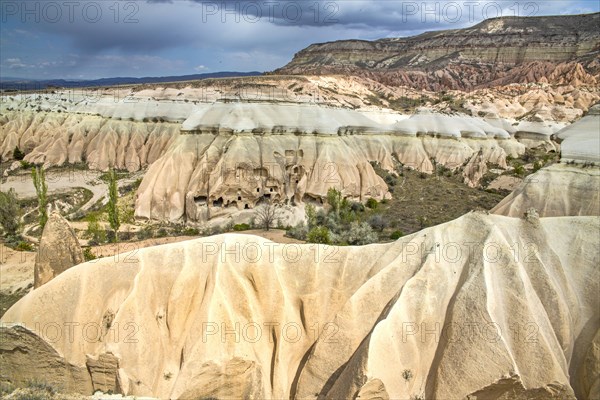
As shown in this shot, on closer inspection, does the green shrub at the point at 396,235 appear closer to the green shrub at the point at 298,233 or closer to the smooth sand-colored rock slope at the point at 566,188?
the green shrub at the point at 298,233

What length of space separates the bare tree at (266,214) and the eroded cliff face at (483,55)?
187 feet

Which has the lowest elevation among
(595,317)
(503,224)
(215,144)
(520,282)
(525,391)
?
(525,391)

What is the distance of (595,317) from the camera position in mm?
9703

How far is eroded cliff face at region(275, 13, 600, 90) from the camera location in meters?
88.1

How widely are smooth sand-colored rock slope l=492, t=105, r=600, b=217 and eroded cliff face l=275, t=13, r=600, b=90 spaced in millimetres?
64589

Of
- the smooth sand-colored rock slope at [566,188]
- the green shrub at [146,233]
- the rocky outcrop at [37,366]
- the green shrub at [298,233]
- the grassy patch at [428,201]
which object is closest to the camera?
the rocky outcrop at [37,366]

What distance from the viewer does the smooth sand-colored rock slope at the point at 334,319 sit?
9164 mm

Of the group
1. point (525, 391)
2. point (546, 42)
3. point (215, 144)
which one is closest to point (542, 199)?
point (525, 391)

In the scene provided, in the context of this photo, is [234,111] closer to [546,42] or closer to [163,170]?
[163,170]

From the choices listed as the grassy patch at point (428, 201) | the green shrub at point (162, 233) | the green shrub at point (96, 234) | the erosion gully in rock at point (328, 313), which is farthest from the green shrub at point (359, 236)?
the green shrub at point (96, 234)

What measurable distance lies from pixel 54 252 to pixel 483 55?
107 meters

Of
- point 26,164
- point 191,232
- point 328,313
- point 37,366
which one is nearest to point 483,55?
point 26,164

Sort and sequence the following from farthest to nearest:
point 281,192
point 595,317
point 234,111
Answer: point 234,111
point 281,192
point 595,317

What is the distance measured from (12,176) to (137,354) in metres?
42.8
